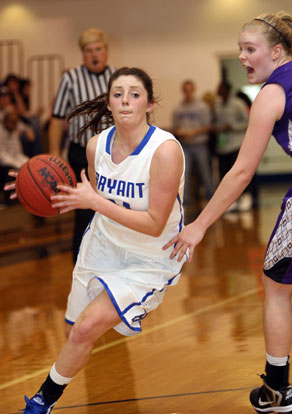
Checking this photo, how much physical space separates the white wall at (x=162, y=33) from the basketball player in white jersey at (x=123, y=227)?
438 inches

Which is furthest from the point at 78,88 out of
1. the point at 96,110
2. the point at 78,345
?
the point at 78,345

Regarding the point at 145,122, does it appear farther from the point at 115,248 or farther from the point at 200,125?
the point at 200,125

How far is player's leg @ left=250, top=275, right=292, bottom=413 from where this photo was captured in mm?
2684

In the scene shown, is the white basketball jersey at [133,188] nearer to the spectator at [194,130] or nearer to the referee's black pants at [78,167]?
the referee's black pants at [78,167]

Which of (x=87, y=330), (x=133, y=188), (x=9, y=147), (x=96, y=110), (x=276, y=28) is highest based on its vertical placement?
(x=276, y=28)

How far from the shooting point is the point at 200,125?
33.1 feet

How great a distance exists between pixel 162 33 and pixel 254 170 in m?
11.8

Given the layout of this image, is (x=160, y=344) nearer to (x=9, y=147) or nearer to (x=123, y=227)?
(x=123, y=227)

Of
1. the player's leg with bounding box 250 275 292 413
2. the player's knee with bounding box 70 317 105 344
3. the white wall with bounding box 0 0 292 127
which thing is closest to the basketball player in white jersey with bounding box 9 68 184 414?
the player's knee with bounding box 70 317 105 344

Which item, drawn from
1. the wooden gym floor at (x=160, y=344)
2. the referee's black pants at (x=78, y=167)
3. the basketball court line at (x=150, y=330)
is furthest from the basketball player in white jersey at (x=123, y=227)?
the referee's black pants at (x=78, y=167)

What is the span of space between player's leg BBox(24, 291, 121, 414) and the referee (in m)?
1.79

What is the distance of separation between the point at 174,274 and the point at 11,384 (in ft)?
3.37

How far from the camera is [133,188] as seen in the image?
2.68m

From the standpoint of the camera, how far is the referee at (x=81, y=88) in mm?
4414
